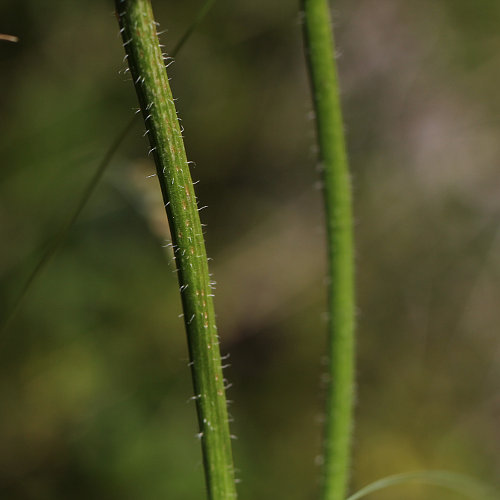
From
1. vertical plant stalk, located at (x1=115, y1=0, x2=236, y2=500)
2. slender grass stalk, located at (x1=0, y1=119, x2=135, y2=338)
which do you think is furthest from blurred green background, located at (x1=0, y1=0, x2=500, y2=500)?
vertical plant stalk, located at (x1=115, y1=0, x2=236, y2=500)

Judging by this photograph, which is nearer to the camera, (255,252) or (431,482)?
(431,482)

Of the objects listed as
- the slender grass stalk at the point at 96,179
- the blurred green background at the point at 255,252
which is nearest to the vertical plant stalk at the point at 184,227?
the slender grass stalk at the point at 96,179

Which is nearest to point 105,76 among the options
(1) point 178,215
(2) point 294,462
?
(2) point 294,462

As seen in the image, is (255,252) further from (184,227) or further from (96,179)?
(184,227)

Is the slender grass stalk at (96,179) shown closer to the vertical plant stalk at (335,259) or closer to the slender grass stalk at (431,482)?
the vertical plant stalk at (335,259)

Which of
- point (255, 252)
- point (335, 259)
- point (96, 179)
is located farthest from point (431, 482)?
point (255, 252)

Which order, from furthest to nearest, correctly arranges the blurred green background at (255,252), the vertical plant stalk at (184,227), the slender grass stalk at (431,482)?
1. the blurred green background at (255,252)
2. the slender grass stalk at (431,482)
3. the vertical plant stalk at (184,227)

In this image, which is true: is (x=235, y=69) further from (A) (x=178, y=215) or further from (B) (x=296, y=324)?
(A) (x=178, y=215)
